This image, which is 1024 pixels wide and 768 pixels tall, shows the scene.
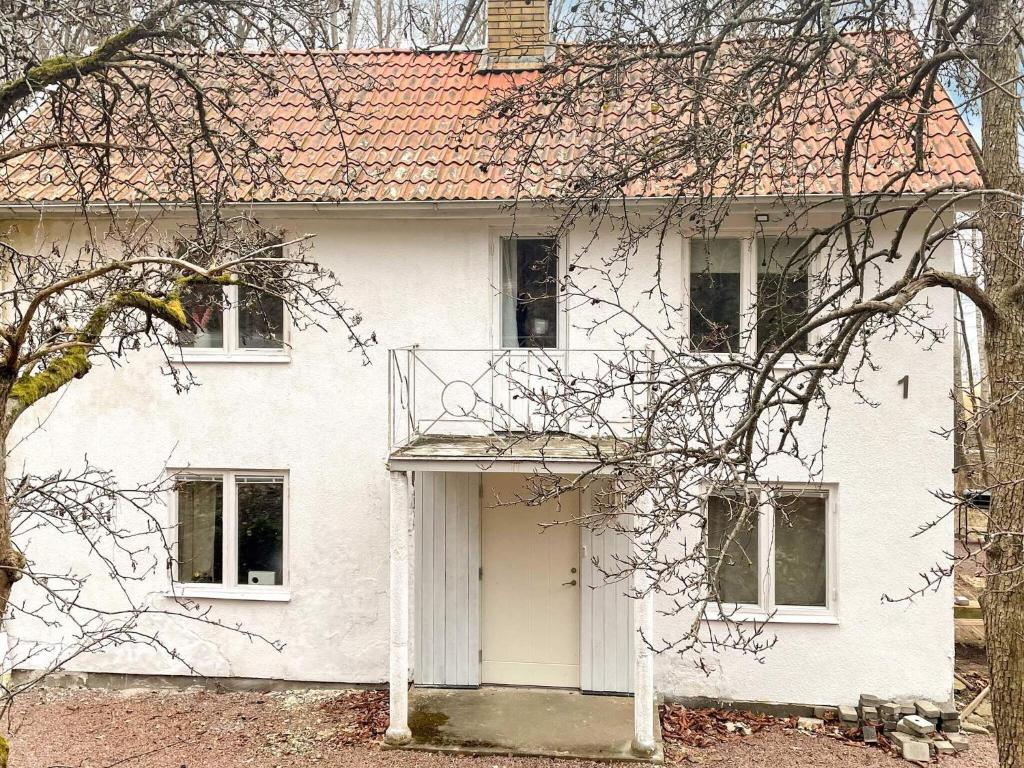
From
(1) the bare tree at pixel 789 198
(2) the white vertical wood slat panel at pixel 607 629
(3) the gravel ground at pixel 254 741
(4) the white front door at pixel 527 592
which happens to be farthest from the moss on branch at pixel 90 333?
(2) the white vertical wood slat panel at pixel 607 629

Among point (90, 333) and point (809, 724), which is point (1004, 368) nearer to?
point (809, 724)

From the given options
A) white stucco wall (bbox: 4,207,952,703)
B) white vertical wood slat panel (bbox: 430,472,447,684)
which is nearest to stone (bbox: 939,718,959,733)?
white stucco wall (bbox: 4,207,952,703)

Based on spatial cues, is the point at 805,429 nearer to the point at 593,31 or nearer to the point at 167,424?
the point at 593,31

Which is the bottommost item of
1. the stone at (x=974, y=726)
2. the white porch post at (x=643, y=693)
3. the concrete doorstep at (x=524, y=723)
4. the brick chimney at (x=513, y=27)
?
the stone at (x=974, y=726)

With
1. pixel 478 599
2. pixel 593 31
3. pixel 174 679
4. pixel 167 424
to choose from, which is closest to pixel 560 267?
pixel 593 31

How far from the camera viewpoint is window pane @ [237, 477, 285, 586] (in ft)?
30.4

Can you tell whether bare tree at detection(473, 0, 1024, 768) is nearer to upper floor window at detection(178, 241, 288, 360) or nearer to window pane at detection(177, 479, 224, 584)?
upper floor window at detection(178, 241, 288, 360)

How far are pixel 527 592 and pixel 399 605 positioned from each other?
184 centimetres

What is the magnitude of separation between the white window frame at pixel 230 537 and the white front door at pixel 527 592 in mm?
2320

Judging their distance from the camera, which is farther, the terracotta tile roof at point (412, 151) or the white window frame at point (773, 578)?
the white window frame at point (773, 578)

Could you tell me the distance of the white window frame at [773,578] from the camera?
853 cm

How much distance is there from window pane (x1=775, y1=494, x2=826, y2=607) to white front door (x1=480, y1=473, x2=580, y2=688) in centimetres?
229

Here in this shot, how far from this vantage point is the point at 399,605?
25.7 ft

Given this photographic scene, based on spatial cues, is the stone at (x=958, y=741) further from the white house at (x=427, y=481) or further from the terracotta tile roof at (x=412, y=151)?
the terracotta tile roof at (x=412, y=151)
